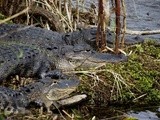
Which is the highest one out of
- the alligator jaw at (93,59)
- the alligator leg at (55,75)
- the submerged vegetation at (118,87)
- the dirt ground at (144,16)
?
the dirt ground at (144,16)

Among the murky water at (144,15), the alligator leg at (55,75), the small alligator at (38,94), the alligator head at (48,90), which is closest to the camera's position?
the small alligator at (38,94)

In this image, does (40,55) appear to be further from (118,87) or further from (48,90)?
(48,90)

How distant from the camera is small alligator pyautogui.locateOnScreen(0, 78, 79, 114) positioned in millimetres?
3895

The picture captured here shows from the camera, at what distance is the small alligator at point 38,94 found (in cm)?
389

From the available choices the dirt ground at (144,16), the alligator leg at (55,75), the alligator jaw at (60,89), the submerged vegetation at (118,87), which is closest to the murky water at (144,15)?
the dirt ground at (144,16)

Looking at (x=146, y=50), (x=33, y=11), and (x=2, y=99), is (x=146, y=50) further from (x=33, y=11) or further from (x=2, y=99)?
(x=2, y=99)

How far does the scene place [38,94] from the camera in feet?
13.5

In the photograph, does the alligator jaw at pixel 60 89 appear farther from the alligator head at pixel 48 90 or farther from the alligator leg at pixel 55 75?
the alligator leg at pixel 55 75

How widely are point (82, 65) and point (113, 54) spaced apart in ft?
1.10

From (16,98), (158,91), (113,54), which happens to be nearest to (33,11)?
(113,54)

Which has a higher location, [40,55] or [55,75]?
[40,55]

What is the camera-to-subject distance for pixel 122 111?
15.1ft

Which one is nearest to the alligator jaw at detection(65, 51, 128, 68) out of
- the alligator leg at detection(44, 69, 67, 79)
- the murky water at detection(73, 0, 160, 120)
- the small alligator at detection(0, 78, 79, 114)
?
the alligator leg at detection(44, 69, 67, 79)

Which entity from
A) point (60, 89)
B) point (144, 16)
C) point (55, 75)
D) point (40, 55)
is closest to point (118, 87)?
point (55, 75)
